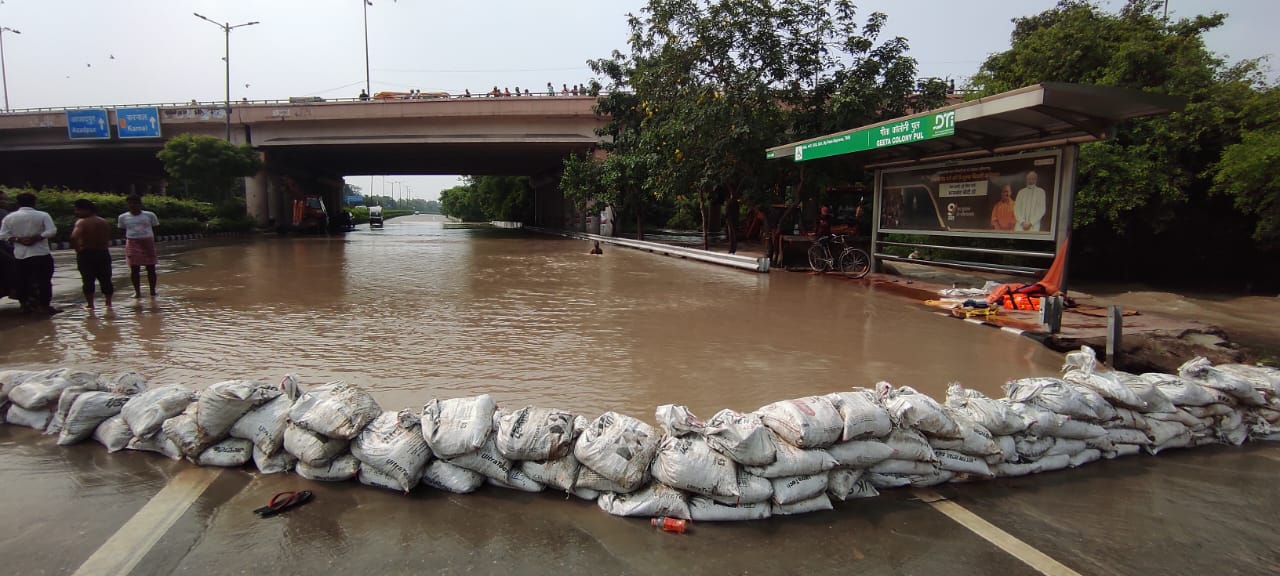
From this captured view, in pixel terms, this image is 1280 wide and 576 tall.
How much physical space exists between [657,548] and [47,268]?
831 cm

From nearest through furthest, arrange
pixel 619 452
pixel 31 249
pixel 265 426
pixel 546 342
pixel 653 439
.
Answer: pixel 619 452 → pixel 653 439 → pixel 265 426 → pixel 546 342 → pixel 31 249

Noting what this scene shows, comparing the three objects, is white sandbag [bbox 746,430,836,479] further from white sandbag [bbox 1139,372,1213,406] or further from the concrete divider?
the concrete divider

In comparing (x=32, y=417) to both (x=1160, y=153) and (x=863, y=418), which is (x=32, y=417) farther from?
(x=1160, y=153)

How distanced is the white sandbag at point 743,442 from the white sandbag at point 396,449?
1.36 m

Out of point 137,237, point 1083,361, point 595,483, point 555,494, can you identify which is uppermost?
point 137,237

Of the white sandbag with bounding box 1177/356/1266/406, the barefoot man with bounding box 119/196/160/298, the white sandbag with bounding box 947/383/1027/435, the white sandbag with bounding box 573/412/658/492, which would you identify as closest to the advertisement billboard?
the white sandbag with bounding box 1177/356/1266/406

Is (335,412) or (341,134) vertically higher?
(341,134)

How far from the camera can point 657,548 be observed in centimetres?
256

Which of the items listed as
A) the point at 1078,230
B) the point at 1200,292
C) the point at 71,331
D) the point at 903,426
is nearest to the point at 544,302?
the point at 71,331

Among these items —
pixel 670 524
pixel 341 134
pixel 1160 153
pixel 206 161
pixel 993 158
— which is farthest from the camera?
pixel 341 134

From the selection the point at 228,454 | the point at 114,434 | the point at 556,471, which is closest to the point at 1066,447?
the point at 556,471

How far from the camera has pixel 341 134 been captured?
30188 mm

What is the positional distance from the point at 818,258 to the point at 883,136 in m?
3.81

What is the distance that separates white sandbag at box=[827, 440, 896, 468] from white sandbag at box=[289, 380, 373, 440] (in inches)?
89.3
